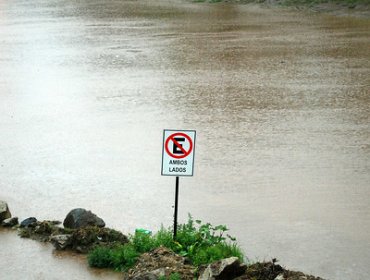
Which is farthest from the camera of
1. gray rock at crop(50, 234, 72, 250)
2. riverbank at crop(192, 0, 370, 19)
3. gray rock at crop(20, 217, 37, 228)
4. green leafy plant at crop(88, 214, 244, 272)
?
riverbank at crop(192, 0, 370, 19)

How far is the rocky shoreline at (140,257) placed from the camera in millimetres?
8039

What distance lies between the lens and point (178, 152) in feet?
29.9

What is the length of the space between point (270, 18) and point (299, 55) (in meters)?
14.9

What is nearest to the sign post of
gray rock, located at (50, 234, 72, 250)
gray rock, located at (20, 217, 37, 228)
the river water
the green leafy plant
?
the green leafy plant

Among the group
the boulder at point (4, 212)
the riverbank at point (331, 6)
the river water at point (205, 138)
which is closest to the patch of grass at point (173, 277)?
the river water at point (205, 138)

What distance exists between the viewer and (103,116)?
62.3ft

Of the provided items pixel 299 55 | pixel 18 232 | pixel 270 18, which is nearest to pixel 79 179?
pixel 18 232

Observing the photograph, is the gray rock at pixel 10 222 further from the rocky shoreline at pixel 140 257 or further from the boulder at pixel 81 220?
the boulder at pixel 81 220

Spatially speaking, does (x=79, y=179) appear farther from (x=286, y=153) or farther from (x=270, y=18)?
(x=270, y=18)

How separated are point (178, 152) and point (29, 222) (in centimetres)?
310

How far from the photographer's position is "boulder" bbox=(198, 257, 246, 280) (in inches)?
316

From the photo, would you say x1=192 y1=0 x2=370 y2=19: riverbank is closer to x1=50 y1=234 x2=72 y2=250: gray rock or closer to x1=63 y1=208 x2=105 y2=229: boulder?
x1=63 y1=208 x2=105 y2=229: boulder

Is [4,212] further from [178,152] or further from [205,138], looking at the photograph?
[205,138]

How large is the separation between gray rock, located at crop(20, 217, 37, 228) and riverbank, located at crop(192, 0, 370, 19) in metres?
33.2
